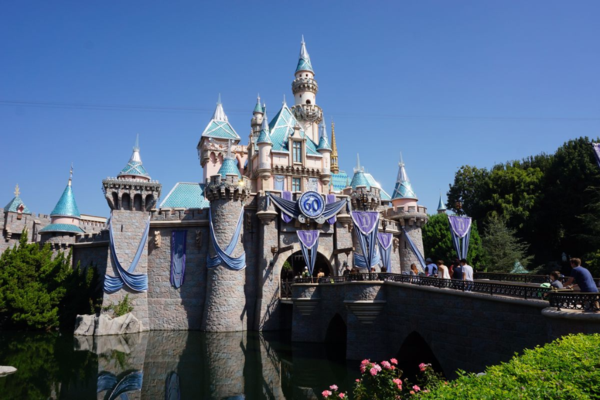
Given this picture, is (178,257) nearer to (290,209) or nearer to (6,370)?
(290,209)

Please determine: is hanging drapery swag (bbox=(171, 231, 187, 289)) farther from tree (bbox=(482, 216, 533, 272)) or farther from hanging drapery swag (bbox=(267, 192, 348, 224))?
tree (bbox=(482, 216, 533, 272))

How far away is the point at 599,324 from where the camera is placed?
914 cm

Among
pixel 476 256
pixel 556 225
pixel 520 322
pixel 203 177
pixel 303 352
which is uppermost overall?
pixel 203 177

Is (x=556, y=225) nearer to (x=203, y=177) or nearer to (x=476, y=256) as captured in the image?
(x=476, y=256)

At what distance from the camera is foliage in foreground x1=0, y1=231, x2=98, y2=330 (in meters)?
29.7

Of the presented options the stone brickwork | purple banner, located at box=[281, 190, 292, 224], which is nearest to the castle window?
purple banner, located at box=[281, 190, 292, 224]

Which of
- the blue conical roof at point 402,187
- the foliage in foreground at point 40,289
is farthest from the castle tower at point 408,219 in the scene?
the foliage in foreground at point 40,289

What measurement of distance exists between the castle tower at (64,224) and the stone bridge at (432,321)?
1917 cm

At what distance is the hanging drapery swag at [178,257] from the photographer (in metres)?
30.1

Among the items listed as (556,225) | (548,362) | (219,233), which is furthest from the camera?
(556,225)

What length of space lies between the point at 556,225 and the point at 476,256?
8965mm

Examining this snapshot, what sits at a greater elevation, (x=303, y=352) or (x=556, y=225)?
(x=556, y=225)

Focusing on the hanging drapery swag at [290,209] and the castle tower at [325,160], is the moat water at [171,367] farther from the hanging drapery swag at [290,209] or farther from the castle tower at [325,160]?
the castle tower at [325,160]

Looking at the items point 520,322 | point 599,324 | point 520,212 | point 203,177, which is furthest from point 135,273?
point 520,212
